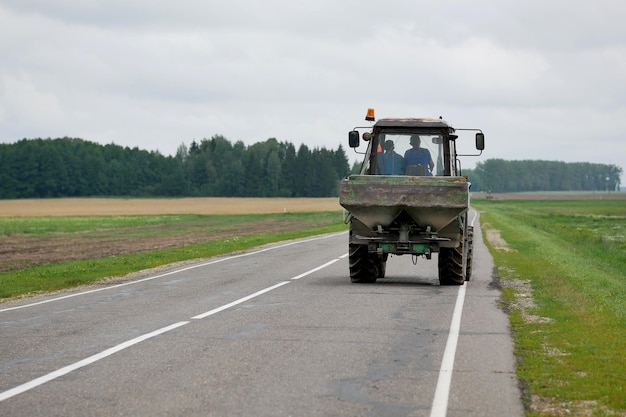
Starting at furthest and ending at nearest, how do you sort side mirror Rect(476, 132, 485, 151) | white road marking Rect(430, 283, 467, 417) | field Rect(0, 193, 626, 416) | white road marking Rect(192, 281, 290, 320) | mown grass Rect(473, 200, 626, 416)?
side mirror Rect(476, 132, 485, 151) < white road marking Rect(192, 281, 290, 320) < field Rect(0, 193, 626, 416) < mown grass Rect(473, 200, 626, 416) < white road marking Rect(430, 283, 467, 417)

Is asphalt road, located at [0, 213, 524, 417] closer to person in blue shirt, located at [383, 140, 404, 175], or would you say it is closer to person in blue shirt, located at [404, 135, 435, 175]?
person in blue shirt, located at [404, 135, 435, 175]

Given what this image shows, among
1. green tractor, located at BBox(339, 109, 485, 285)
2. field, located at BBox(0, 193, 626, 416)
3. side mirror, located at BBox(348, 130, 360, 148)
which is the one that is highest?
side mirror, located at BBox(348, 130, 360, 148)

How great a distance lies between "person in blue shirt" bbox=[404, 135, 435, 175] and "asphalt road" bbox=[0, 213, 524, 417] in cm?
258

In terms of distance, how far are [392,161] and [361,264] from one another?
7.55 ft

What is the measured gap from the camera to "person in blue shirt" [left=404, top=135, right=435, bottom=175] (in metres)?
20.4

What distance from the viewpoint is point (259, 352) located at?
34.6 ft

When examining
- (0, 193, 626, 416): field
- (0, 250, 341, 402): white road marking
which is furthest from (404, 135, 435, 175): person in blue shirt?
(0, 250, 341, 402): white road marking

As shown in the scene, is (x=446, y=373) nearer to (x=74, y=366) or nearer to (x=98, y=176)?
(x=74, y=366)

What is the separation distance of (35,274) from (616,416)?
63.6ft

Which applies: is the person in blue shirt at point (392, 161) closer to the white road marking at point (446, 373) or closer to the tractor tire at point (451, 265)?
the tractor tire at point (451, 265)

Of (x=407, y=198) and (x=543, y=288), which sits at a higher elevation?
(x=407, y=198)

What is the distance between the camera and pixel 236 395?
26.9 feet

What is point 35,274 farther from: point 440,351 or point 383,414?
point 383,414

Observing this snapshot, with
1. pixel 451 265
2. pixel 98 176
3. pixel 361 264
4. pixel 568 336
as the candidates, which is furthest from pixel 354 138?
pixel 98 176
